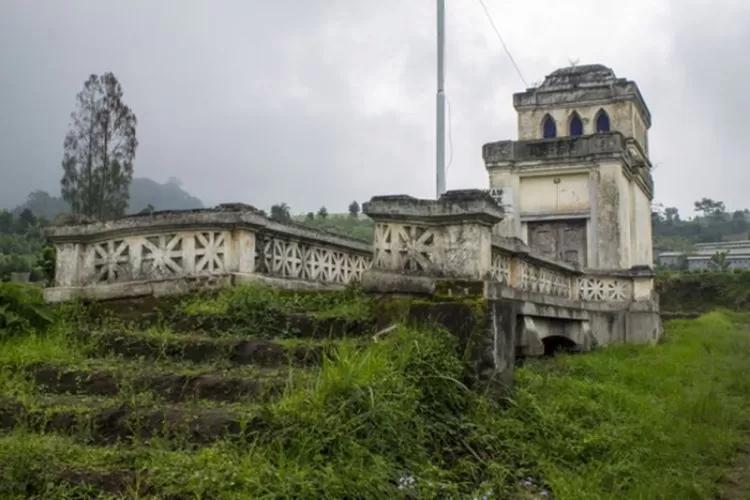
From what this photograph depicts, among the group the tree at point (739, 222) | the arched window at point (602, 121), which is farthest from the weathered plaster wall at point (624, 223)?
the tree at point (739, 222)

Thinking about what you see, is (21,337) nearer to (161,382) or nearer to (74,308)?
(74,308)

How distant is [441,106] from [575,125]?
15183 mm

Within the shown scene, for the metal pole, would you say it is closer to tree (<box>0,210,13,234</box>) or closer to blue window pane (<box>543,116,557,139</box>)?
blue window pane (<box>543,116,557,139</box>)

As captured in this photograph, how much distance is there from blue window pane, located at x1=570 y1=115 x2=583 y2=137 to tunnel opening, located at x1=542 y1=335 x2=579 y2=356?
602 inches

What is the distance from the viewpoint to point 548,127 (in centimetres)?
2520

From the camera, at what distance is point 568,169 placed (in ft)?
66.0

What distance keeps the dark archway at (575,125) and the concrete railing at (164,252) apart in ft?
63.1

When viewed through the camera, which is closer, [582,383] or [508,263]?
[582,383]

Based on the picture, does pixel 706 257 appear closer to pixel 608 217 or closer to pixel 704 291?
pixel 704 291

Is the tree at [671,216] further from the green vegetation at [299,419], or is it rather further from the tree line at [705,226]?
the green vegetation at [299,419]

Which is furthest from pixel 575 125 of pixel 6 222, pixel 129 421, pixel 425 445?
pixel 6 222

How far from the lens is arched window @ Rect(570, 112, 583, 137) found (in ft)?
80.5

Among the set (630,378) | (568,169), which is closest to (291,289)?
(630,378)

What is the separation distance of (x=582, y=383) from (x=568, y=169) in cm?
1362
